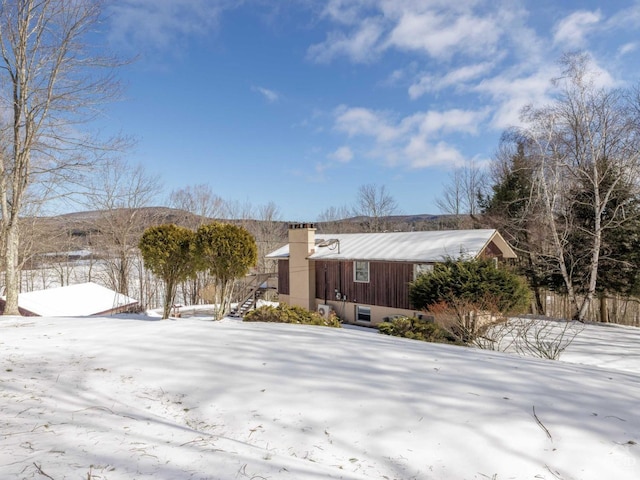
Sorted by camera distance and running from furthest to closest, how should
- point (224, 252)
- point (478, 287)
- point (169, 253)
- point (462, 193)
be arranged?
point (462, 193) → point (478, 287) → point (169, 253) → point (224, 252)

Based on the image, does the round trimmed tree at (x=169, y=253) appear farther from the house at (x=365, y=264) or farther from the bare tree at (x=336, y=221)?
the bare tree at (x=336, y=221)

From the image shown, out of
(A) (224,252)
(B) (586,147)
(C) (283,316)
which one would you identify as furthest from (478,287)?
(B) (586,147)

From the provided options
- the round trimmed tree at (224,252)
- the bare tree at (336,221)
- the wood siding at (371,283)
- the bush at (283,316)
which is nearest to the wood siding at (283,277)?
the wood siding at (371,283)

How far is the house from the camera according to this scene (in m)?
14.1

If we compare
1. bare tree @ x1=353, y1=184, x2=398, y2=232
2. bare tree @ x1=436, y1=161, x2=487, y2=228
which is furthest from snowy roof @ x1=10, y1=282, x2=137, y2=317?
bare tree @ x1=436, y1=161, x2=487, y2=228

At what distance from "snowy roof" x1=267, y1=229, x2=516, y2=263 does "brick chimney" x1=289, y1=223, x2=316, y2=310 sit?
1.89ft

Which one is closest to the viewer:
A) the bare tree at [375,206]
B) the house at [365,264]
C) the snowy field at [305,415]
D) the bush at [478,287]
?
the snowy field at [305,415]

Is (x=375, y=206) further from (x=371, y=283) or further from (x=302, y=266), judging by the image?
(x=371, y=283)

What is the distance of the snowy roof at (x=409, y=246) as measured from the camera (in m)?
13.6

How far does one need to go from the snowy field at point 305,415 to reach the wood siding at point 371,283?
9820mm

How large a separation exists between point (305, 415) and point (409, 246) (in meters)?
13.3

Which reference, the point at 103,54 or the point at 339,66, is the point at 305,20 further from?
the point at 103,54

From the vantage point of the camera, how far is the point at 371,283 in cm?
1548

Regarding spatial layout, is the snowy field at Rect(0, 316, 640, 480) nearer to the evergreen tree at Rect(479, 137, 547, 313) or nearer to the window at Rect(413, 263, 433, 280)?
the window at Rect(413, 263, 433, 280)
